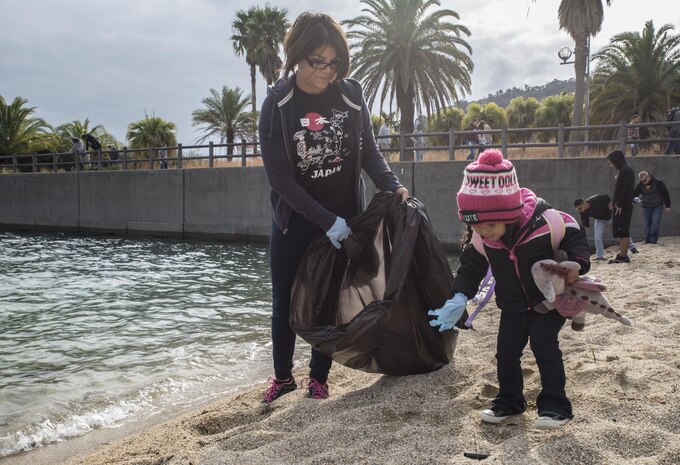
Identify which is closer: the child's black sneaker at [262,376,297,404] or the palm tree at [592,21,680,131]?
the child's black sneaker at [262,376,297,404]

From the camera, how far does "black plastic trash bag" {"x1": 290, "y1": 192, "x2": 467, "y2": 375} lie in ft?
9.75

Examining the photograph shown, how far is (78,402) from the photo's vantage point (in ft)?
Answer: 13.6

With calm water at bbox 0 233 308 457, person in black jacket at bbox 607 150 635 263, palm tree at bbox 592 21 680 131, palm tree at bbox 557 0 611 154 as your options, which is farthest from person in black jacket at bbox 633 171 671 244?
palm tree at bbox 592 21 680 131

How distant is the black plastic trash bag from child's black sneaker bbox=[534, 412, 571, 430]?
69 cm

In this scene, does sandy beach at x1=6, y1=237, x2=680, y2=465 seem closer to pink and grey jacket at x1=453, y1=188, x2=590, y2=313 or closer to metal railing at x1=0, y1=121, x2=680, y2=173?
pink and grey jacket at x1=453, y1=188, x2=590, y2=313

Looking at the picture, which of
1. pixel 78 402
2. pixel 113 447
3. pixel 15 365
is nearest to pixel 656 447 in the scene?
pixel 113 447

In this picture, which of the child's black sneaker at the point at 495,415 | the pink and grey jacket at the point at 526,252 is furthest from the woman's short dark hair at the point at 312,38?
the child's black sneaker at the point at 495,415

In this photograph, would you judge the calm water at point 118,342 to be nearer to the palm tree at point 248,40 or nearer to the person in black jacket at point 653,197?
the person in black jacket at point 653,197

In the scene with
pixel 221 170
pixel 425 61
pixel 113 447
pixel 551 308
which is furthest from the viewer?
pixel 425 61

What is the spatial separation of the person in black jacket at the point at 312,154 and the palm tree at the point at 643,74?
27963 mm

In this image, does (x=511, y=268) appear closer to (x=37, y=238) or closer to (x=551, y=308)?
(x=551, y=308)

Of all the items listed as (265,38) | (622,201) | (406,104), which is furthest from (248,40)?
(622,201)

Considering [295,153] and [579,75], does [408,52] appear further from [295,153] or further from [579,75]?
[295,153]

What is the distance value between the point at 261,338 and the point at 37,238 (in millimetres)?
18313
